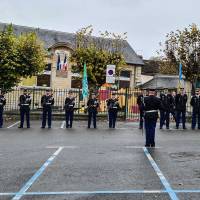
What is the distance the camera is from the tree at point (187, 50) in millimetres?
39188

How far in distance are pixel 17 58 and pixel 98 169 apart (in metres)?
18.7

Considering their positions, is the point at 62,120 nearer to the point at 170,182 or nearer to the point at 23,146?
the point at 23,146

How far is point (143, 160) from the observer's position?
10.6 metres

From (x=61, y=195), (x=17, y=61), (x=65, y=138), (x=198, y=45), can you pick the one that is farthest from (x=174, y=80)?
(x=61, y=195)

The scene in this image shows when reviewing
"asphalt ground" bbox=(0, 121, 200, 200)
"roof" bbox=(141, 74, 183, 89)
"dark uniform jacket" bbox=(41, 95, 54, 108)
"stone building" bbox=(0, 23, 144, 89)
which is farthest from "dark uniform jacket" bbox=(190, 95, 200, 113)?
"roof" bbox=(141, 74, 183, 89)

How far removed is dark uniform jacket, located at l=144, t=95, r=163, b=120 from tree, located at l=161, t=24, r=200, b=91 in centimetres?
2694

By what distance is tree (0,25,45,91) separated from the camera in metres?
26.1

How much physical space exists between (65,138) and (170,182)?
8609mm

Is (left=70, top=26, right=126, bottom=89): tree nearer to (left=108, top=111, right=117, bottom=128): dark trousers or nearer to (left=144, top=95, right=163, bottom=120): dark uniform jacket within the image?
(left=108, top=111, right=117, bottom=128): dark trousers

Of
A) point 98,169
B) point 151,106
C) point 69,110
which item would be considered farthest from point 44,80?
point 98,169

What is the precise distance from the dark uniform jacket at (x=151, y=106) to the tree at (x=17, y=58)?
46.9 ft

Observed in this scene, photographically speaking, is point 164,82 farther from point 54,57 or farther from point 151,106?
point 151,106

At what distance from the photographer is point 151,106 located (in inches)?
531

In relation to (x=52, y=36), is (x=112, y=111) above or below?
below
